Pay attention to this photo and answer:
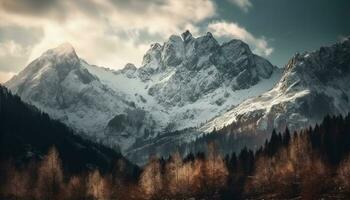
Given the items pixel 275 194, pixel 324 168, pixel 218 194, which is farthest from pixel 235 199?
pixel 324 168

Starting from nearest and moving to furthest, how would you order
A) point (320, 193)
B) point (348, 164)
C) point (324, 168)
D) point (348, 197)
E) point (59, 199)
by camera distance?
point (348, 197), point (320, 193), point (348, 164), point (324, 168), point (59, 199)

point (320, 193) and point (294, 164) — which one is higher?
point (294, 164)

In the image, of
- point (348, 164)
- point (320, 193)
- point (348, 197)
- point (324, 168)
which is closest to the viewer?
point (348, 197)

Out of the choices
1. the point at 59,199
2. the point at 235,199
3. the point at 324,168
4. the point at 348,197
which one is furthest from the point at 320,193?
the point at 59,199

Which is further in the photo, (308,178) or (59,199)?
(59,199)

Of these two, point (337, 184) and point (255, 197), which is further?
point (255, 197)

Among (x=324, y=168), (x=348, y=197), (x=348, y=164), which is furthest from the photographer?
(x=324, y=168)

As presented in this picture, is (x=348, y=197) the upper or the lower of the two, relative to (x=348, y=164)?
lower

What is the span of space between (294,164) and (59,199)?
8256 centimetres

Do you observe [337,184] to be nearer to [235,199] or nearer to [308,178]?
[308,178]

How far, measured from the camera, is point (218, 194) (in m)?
199

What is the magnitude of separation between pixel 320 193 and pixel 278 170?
3551 cm

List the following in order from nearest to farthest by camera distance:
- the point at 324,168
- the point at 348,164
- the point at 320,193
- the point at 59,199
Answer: the point at 320,193 < the point at 348,164 < the point at 324,168 < the point at 59,199

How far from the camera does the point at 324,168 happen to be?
607 feet
